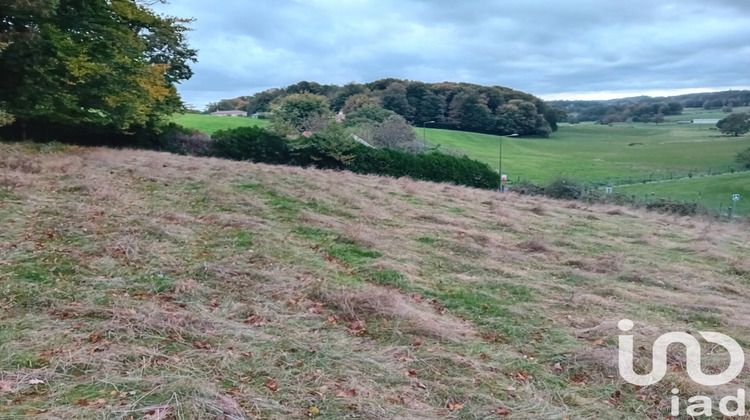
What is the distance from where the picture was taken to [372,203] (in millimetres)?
10008

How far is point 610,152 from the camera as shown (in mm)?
53000

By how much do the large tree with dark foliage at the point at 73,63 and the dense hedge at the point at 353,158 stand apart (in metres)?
5.41

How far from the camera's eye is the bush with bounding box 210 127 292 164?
19.2 metres

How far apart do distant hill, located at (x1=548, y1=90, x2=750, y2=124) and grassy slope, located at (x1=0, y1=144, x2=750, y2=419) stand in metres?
72.0

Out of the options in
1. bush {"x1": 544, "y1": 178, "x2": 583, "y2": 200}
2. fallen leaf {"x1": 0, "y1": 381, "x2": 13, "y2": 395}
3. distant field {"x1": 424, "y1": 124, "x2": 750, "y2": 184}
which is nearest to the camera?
fallen leaf {"x1": 0, "y1": 381, "x2": 13, "y2": 395}

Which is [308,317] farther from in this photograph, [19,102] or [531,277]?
[19,102]

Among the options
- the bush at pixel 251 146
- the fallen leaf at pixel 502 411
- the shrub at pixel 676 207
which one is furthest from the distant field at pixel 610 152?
the fallen leaf at pixel 502 411

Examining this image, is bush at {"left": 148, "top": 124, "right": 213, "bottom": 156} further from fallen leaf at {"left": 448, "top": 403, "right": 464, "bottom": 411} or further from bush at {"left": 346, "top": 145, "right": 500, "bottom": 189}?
fallen leaf at {"left": 448, "top": 403, "right": 464, "bottom": 411}

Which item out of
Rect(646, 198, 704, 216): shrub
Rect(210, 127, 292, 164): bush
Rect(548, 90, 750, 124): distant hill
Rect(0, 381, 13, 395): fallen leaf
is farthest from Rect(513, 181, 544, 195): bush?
Rect(548, 90, 750, 124): distant hill

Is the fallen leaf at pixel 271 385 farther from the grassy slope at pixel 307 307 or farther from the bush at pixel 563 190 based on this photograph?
the bush at pixel 563 190

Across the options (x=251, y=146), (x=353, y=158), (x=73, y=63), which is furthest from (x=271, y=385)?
(x=353, y=158)

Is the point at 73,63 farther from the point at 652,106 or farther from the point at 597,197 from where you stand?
the point at 652,106

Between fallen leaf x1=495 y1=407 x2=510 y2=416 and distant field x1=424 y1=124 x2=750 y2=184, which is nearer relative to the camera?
fallen leaf x1=495 y1=407 x2=510 y2=416

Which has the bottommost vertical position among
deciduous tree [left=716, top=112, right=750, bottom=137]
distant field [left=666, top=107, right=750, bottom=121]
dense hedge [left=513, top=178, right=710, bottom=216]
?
dense hedge [left=513, top=178, right=710, bottom=216]
